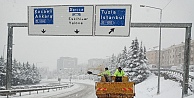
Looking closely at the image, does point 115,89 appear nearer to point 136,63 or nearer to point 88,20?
point 88,20

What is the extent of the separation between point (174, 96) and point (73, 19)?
10.6 metres

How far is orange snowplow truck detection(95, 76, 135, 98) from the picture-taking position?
13750 mm

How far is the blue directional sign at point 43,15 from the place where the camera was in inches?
779

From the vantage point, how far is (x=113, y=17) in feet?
62.0

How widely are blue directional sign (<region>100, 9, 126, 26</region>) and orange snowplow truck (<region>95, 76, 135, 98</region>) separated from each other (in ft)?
19.7

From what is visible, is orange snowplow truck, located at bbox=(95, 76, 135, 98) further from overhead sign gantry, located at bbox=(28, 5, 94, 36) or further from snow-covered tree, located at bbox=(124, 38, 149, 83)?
snow-covered tree, located at bbox=(124, 38, 149, 83)

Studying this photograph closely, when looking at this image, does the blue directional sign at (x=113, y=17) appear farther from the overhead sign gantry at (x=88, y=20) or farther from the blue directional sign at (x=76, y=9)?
the blue directional sign at (x=76, y=9)

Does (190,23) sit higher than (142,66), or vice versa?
(190,23)

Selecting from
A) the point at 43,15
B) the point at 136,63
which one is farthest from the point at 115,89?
the point at 136,63

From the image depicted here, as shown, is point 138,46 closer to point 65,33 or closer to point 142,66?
point 142,66

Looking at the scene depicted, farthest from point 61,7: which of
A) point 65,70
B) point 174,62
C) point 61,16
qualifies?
point 65,70

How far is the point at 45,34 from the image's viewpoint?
65.8ft

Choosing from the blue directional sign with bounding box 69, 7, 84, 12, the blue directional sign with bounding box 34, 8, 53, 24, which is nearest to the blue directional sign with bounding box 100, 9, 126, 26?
the blue directional sign with bounding box 69, 7, 84, 12

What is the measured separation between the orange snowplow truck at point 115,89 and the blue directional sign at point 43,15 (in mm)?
7680
